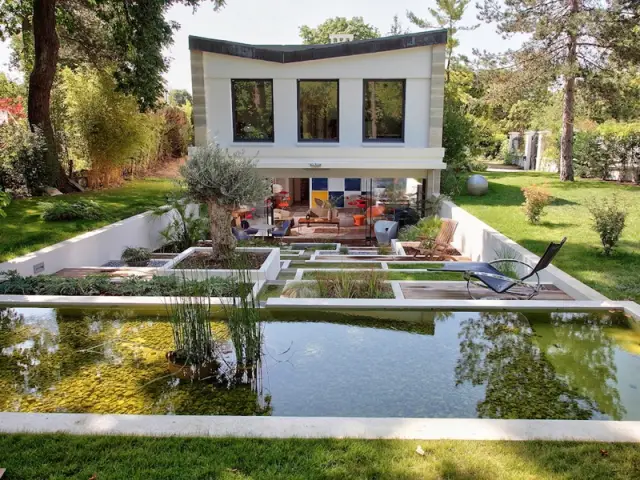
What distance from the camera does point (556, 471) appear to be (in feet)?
10.4

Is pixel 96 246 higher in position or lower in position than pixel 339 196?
lower

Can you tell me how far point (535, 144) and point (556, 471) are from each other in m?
29.4

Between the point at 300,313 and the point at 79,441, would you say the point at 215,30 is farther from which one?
the point at 79,441

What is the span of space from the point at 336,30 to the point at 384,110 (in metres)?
41.6

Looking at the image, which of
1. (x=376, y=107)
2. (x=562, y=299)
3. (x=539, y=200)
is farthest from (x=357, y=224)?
(x=562, y=299)

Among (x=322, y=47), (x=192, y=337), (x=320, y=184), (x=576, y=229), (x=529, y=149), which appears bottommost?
(x=192, y=337)

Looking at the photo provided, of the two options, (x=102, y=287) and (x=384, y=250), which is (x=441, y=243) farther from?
(x=102, y=287)

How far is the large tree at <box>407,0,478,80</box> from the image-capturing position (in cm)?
3312

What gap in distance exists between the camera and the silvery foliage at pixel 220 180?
332 inches

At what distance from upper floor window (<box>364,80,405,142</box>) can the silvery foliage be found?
8.89m

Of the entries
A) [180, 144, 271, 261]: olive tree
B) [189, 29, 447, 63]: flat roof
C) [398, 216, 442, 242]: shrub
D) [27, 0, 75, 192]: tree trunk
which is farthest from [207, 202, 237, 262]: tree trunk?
[189, 29, 447, 63]: flat roof

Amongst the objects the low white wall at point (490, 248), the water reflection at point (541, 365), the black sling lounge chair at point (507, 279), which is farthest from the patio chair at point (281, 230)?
the water reflection at point (541, 365)

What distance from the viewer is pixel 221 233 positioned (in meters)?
9.04

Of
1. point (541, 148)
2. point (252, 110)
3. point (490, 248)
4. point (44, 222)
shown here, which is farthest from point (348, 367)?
point (541, 148)
